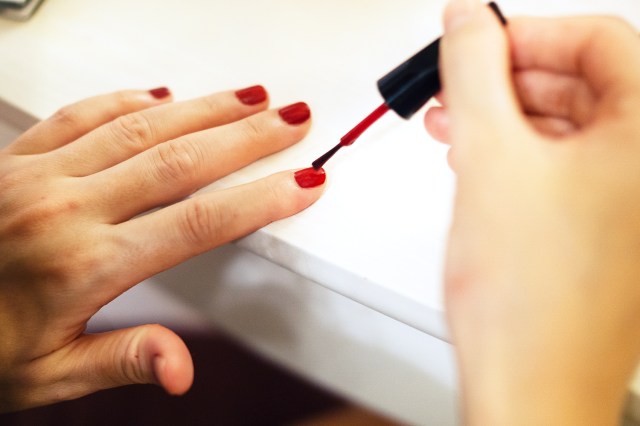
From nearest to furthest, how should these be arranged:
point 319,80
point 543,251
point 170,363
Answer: point 543,251 → point 170,363 → point 319,80

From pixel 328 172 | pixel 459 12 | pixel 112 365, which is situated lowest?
pixel 112 365

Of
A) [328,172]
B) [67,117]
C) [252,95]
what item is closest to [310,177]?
[328,172]

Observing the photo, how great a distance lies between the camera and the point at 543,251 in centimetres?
22

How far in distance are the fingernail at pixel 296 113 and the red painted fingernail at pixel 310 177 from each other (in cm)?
5

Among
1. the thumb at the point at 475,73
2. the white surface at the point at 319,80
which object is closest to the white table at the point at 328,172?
the white surface at the point at 319,80

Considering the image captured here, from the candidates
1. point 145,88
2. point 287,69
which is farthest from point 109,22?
point 287,69

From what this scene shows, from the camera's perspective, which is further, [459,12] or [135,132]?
[135,132]

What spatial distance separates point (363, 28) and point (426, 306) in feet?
0.97

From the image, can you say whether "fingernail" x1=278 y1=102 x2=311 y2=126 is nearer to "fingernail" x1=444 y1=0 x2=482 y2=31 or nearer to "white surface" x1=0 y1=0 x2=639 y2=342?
"white surface" x1=0 y1=0 x2=639 y2=342

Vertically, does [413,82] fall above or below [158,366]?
above

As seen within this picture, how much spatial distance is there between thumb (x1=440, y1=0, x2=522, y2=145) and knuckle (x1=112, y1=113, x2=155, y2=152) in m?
0.28

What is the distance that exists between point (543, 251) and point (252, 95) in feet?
0.98

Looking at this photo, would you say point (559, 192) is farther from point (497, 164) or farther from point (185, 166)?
point (185, 166)

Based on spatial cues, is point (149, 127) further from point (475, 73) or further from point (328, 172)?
point (475, 73)
